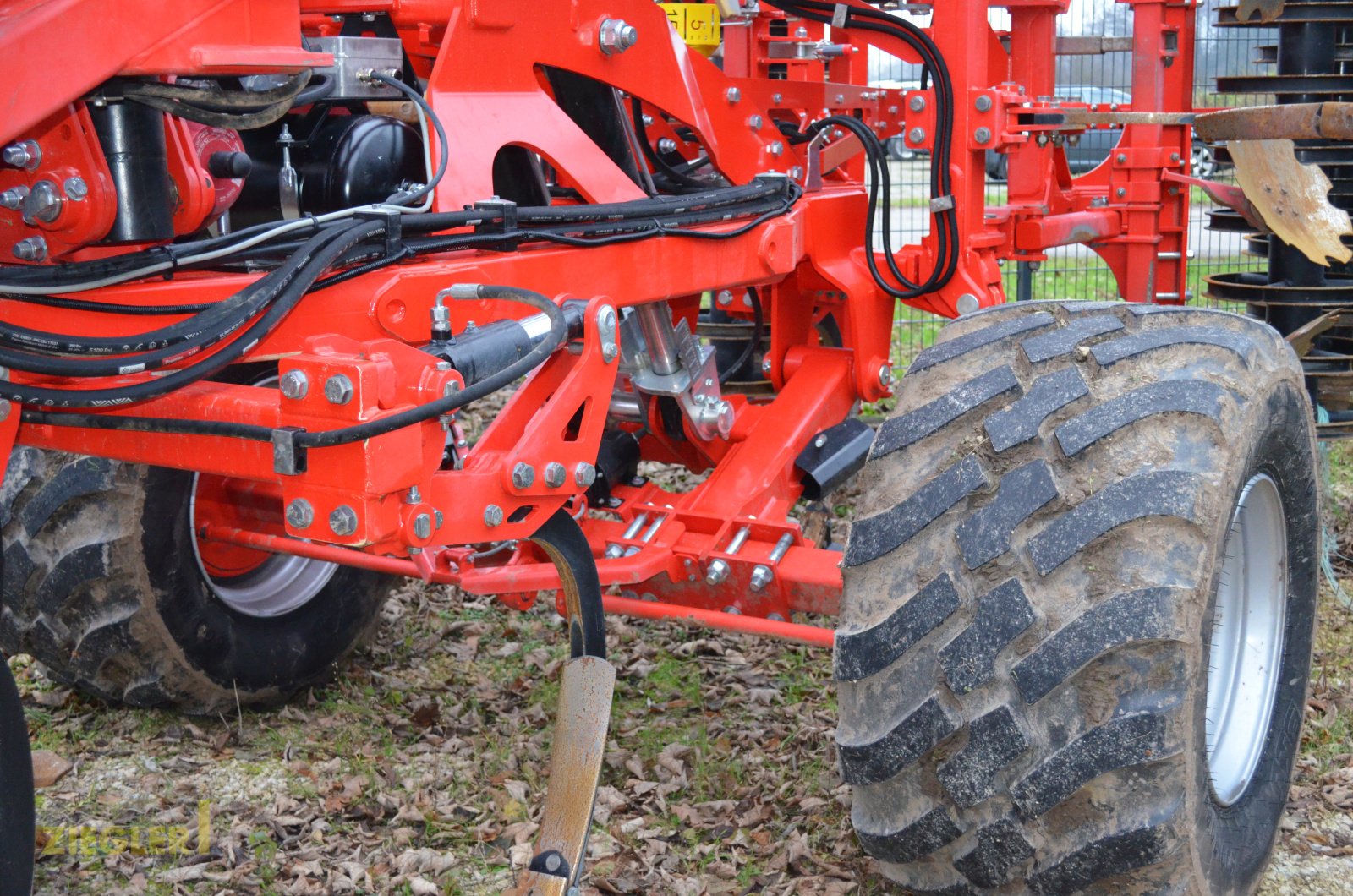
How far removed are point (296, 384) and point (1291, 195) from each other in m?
3.11

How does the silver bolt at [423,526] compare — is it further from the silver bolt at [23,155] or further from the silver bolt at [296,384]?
the silver bolt at [23,155]

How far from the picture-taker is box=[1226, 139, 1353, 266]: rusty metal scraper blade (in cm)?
400

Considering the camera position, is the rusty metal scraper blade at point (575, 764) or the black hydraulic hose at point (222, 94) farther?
the rusty metal scraper blade at point (575, 764)

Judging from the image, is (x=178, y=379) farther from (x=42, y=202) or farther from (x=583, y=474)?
(x=583, y=474)

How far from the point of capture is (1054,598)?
7.70 feet

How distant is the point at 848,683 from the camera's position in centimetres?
251

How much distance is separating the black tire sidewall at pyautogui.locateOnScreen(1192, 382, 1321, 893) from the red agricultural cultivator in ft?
0.04

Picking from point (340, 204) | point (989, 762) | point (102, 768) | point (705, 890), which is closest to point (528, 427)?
point (340, 204)

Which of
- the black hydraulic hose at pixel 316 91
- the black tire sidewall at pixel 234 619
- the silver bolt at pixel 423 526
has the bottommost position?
the black tire sidewall at pixel 234 619

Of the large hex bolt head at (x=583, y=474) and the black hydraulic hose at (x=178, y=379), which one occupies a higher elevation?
the black hydraulic hose at (x=178, y=379)

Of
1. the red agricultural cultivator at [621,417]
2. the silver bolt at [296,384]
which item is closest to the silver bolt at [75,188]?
the red agricultural cultivator at [621,417]

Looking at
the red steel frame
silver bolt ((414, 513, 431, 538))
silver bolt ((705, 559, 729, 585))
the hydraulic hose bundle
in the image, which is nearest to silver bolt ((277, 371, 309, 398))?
the red steel frame

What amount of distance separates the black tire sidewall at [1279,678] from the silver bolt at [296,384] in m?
1.49

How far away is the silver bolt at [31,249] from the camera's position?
217 centimetres
